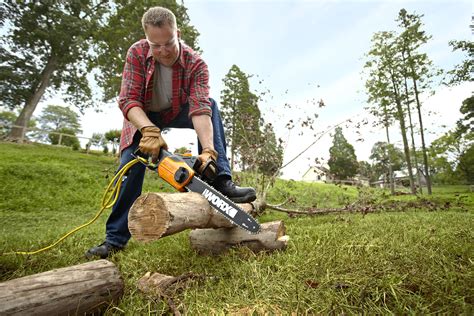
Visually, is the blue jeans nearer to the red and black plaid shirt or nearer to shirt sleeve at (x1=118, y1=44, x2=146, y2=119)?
the red and black plaid shirt

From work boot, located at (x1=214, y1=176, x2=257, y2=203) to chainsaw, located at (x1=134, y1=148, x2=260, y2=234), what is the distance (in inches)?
5.9

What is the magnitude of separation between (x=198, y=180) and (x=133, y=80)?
1.12 meters

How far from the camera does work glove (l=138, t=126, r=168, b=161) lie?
2104 mm

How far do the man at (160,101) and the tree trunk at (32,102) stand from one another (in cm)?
1688

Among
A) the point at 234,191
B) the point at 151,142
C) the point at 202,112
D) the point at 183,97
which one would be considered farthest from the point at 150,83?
the point at 234,191

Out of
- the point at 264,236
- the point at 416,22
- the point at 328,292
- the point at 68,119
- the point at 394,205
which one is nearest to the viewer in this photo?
the point at 328,292

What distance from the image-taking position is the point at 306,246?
2.25m

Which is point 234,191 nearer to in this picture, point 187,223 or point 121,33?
point 187,223

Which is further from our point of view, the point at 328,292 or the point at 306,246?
the point at 306,246

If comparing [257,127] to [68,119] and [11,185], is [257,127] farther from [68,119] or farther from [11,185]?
[68,119]

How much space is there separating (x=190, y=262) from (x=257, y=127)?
16.7ft

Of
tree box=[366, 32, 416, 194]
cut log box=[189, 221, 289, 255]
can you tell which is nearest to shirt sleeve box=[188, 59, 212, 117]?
cut log box=[189, 221, 289, 255]

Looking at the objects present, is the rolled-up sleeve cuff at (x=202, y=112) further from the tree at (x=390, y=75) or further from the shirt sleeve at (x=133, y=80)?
the tree at (x=390, y=75)

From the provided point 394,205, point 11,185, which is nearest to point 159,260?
point 394,205
